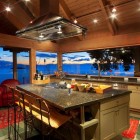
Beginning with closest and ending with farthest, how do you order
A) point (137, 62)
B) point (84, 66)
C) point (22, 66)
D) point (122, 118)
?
point (122, 118), point (137, 62), point (84, 66), point (22, 66)

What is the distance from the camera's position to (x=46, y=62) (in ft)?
24.2

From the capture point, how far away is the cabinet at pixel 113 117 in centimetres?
233

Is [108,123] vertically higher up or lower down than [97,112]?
lower down

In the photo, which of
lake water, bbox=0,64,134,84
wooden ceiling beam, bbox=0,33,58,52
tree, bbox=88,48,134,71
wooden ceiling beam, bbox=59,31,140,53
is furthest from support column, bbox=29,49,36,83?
tree, bbox=88,48,134,71

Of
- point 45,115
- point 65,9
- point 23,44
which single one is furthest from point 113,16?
point 45,115

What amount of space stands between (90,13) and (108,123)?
3.94 meters

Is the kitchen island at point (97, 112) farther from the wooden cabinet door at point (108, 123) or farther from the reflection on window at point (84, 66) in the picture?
the reflection on window at point (84, 66)

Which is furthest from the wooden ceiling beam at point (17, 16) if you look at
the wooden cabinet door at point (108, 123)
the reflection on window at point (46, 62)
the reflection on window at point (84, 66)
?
the wooden cabinet door at point (108, 123)

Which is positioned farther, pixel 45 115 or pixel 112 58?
pixel 112 58

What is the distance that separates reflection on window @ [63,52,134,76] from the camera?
5.45 metres

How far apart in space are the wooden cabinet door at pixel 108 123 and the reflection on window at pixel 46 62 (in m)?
4.89

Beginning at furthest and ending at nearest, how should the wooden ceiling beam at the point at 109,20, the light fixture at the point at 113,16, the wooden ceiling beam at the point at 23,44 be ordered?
the wooden ceiling beam at the point at 23,44, the light fixture at the point at 113,16, the wooden ceiling beam at the point at 109,20

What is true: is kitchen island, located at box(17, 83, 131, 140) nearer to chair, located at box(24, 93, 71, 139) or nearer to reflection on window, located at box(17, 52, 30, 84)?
chair, located at box(24, 93, 71, 139)

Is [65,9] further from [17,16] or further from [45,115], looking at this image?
[45,115]
